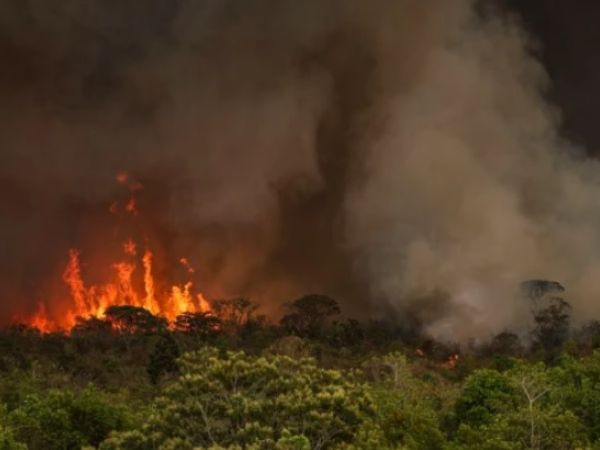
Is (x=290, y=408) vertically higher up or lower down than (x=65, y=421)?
lower down

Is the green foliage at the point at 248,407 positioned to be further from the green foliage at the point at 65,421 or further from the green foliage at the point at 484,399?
the green foliage at the point at 484,399

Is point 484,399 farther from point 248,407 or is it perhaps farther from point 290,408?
point 248,407

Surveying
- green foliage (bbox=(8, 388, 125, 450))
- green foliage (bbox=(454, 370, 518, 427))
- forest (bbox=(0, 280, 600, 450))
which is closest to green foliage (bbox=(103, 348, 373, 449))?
forest (bbox=(0, 280, 600, 450))

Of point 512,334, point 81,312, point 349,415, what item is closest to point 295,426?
point 349,415

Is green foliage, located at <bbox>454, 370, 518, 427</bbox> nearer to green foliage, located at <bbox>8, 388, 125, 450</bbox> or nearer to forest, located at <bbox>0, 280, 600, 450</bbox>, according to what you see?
forest, located at <bbox>0, 280, 600, 450</bbox>

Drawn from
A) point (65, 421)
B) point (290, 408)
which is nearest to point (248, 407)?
point (290, 408)

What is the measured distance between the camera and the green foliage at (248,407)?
33.1m

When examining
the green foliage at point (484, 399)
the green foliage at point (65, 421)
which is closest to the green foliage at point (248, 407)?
the green foliage at point (65, 421)

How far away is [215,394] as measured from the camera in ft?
112

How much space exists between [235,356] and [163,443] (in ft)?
17.1

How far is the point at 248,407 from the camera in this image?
32719 millimetres

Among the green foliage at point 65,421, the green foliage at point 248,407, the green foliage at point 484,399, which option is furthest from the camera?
the green foliage at point 484,399

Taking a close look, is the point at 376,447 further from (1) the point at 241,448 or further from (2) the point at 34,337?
(2) the point at 34,337

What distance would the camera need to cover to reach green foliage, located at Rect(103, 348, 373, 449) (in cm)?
3309
